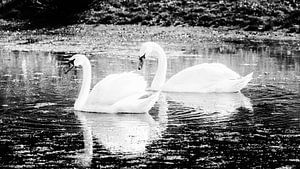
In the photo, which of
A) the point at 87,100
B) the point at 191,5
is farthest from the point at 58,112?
the point at 191,5

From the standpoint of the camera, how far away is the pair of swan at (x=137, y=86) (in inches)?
499

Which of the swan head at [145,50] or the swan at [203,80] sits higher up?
the swan head at [145,50]

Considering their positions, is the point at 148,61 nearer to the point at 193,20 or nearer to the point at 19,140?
the point at 193,20

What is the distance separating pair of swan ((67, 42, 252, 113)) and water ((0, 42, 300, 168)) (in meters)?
0.19

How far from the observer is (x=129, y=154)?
9.71 m

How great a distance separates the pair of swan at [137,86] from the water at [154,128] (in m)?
0.19

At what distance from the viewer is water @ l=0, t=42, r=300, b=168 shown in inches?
371

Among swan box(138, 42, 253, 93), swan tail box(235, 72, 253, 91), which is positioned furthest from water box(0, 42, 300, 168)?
swan box(138, 42, 253, 93)

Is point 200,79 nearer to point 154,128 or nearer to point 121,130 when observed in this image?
point 154,128

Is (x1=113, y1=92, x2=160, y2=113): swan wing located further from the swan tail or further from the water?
the swan tail

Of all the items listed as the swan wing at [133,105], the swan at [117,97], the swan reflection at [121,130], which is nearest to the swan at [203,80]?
the swan reflection at [121,130]

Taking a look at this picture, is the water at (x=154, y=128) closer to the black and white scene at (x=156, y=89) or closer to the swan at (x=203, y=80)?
the black and white scene at (x=156, y=89)

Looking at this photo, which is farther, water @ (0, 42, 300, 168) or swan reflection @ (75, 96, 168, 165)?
swan reflection @ (75, 96, 168, 165)

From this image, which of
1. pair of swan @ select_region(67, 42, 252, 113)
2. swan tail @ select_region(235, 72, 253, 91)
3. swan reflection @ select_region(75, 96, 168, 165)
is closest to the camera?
swan reflection @ select_region(75, 96, 168, 165)
